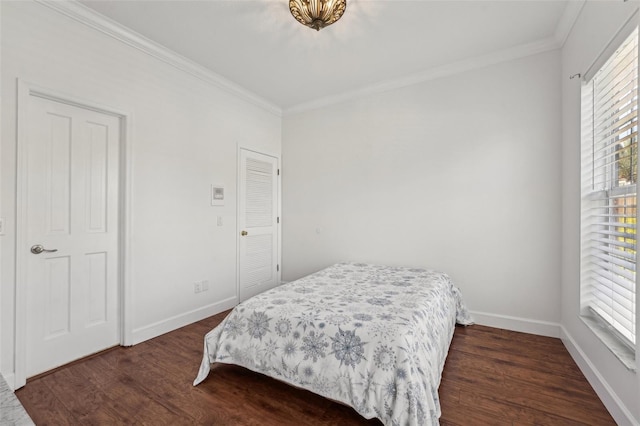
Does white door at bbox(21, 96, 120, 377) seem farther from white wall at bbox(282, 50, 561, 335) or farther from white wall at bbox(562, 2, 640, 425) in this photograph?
white wall at bbox(562, 2, 640, 425)

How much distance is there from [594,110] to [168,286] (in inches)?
153

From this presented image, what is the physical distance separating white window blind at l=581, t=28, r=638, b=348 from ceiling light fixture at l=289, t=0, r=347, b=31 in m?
1.69

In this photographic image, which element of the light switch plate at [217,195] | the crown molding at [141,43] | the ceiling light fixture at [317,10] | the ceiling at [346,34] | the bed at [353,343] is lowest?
the bed at [353,343]

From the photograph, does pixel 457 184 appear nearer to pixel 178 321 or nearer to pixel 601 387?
pixel 601 387

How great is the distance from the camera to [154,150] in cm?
278

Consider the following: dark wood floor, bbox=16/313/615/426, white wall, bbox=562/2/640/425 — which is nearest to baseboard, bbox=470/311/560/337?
white wall, bbox=562/2/640/425

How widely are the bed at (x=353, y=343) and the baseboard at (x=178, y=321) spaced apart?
1.01 metres

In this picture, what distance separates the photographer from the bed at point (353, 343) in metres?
1.51

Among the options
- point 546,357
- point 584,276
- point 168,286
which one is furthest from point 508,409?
point 168,286

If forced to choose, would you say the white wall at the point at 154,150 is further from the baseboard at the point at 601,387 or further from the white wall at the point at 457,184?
the baseboard at the point at 601,387

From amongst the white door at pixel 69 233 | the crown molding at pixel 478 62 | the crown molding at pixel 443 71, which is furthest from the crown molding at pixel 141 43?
the crown molding at pixel 478 62

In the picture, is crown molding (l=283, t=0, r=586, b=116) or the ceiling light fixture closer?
the ceiling light fixture

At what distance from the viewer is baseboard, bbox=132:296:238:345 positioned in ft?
8.74

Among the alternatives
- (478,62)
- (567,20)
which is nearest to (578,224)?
(567,20)
